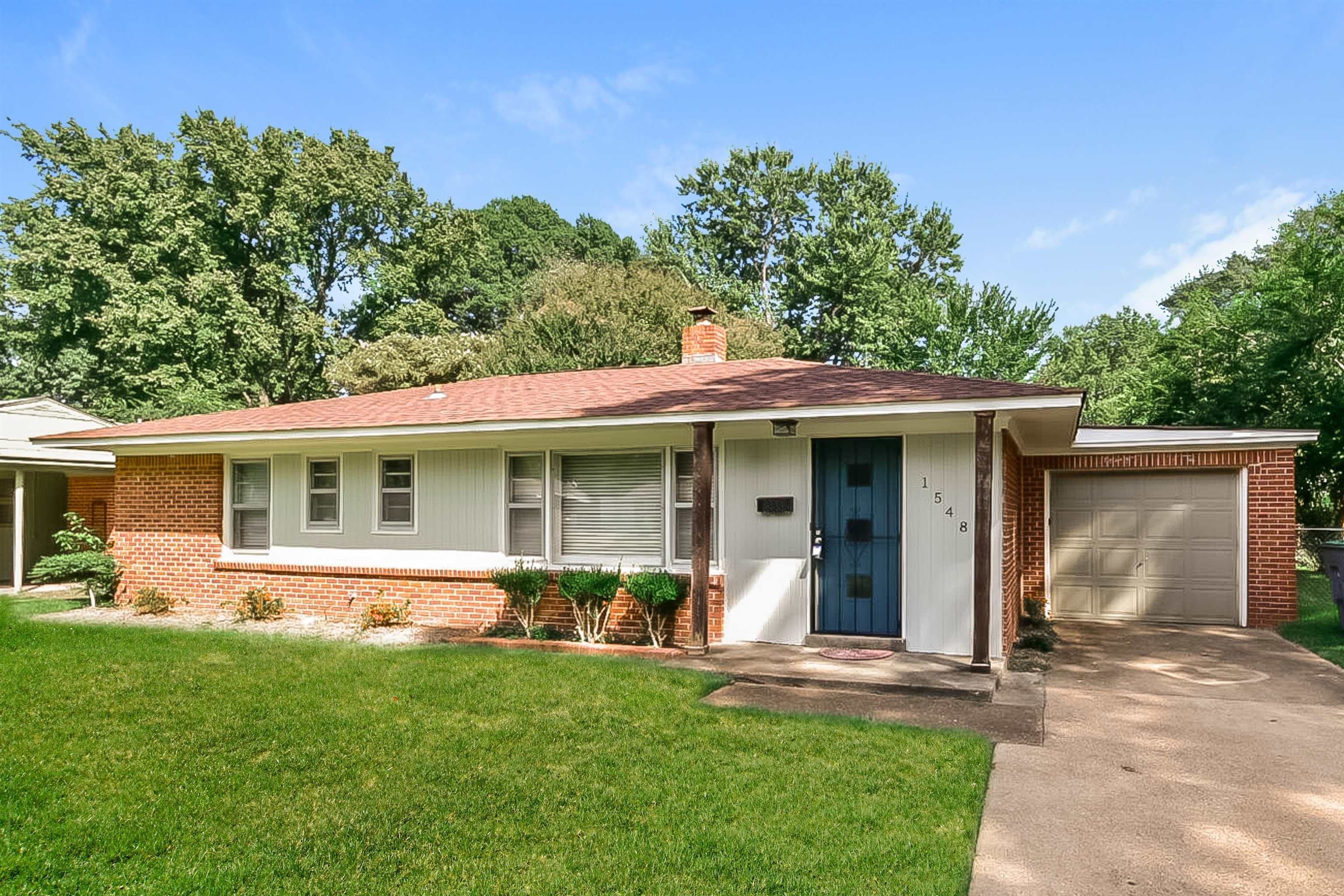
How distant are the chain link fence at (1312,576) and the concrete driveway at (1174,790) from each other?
16.5ft

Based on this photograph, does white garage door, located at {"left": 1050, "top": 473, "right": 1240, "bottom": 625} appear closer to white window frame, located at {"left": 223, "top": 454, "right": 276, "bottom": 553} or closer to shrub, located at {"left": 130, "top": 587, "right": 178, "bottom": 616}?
white window frame, located at {"left": 223, "top": 454, "right": 276, "bottom": 553}

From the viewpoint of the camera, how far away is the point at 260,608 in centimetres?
1158

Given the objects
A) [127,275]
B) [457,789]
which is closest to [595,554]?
[457,789]

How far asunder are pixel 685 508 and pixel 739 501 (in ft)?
2.13

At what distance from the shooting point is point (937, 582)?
891 centimetres

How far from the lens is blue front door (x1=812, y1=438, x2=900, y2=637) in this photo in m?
9.20

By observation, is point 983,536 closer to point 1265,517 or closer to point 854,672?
point 854,672

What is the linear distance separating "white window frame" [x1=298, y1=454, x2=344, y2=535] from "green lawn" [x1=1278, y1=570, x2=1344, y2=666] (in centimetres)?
1162

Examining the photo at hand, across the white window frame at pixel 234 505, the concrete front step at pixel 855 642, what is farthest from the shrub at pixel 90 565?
the concrete front step at pixel 855 642

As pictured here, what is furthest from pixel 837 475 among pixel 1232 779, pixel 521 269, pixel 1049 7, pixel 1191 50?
pixel 521 269

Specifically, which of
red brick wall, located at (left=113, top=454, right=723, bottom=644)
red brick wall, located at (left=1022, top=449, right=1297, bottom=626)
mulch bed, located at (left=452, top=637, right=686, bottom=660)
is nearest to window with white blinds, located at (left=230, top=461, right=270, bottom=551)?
red brick wall, located at (left=113, top=454, right=723, bottom=644)

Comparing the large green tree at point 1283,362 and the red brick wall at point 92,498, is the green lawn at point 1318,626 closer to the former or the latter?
the large green tree at point 1283,362

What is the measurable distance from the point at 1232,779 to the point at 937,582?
377 centimetres

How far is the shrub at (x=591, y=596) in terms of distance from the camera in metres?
9.49
